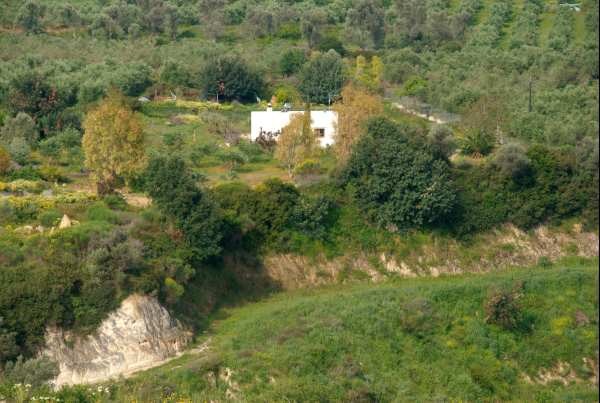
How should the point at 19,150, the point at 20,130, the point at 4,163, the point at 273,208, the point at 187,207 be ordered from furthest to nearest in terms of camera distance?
the point at 20,130, the point at 19,150, the point at 4,163, the point at 273,208, the point at 187,207

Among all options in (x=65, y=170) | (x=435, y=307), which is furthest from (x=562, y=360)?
(x=65, y=170)

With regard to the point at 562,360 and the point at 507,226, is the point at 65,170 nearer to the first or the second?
the point at 507,226

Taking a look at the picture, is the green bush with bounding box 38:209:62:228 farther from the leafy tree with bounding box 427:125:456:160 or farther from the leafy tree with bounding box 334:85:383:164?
the leafy tree with bounding box 427:125:456:160

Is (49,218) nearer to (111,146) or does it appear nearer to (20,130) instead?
(111,146)

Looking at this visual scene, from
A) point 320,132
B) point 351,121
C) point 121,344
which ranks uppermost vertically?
point 351,121

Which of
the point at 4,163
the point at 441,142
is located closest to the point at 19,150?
the point at 4,163
